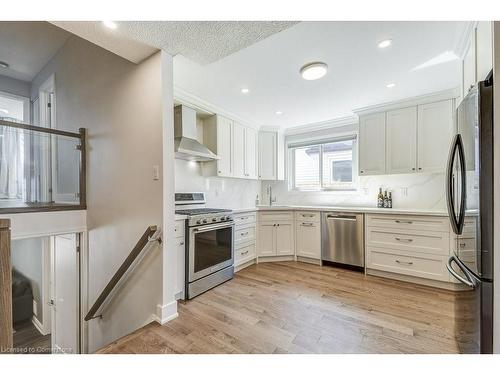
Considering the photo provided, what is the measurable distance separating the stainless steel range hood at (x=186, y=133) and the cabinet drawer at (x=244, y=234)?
1.22m

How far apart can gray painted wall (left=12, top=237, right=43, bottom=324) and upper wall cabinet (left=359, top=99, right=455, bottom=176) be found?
215 inches

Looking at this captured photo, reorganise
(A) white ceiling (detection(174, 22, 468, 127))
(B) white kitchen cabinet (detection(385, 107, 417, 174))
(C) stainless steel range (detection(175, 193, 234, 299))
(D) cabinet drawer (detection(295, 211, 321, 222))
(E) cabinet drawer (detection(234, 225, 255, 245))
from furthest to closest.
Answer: (D) cabinet drawer (detection(295, 211, 321, 222)) → (E) cabinet drawer (detection(234, 225, 255, 245)) → (B) white kitchen cabinet (detection(385, 107, 417, 174)) → (C) stainless steel range (detection(175, 193, 234, 299)) → (A) white ceiling (detection(174, 22, 468, 127))

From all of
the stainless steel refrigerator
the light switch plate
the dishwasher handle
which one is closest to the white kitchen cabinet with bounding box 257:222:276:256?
the dishwasher handle

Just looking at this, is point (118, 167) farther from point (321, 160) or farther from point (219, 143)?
point (321, 160)

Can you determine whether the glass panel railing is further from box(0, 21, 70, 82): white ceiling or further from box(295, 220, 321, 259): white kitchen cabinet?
box(295, 220, 321, 259): white kitchen cabinet

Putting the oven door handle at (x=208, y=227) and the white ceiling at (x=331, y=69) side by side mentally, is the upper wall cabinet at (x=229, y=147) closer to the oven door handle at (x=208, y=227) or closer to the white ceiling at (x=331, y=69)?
the white ceiling at (x=331, y=69)

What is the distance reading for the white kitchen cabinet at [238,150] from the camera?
3.54m

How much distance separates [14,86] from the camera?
395 cm

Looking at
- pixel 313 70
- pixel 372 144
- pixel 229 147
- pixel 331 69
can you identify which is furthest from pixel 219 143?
pixel 372 144

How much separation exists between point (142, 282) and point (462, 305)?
250cm

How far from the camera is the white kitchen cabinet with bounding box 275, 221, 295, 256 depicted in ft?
11.9

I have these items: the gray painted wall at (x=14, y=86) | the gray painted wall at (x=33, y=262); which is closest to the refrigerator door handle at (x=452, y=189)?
the gray painted wall at (x=33, y=262)

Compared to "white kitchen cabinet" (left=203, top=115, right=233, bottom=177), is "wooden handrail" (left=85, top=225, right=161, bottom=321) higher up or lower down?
lower down

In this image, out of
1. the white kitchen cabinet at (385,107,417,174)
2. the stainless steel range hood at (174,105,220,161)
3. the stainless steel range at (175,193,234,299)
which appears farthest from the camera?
the white kitchen cabinet at (385,107,417,174)
